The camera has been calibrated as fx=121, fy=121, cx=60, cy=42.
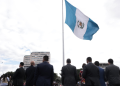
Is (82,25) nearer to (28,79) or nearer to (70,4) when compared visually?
(70,4)

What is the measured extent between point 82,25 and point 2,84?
10.1 metres

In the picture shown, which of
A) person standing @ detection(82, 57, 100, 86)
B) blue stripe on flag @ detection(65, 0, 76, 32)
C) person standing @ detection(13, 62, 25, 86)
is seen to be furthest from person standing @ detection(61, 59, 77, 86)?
blue stripe on flag @ detection(65, 0, 76, 32)

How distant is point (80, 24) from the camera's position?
9.54 meters

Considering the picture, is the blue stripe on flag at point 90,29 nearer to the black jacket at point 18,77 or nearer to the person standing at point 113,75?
the person standing at point 113,75

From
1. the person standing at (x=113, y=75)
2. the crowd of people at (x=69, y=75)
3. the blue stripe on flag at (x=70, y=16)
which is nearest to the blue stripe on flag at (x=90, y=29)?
the blue stripe on flag at (x=70, y=16)

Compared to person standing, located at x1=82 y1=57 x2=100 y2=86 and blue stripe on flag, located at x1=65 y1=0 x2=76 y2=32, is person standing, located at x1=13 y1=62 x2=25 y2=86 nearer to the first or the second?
person standing, located at x1=82 y1=57 x2=100 y2=86

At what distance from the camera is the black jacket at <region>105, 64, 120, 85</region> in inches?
239

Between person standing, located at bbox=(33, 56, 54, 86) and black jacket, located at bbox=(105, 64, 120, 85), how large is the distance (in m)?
3.06

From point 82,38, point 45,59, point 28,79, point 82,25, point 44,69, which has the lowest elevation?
point 28,79

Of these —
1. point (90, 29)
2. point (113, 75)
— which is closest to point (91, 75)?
point (113, 75)

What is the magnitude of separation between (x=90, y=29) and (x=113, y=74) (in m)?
4.24

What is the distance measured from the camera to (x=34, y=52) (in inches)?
7559

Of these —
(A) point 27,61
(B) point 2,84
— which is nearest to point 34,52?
(A) point 27,61

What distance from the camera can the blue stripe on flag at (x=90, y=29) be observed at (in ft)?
30.8
